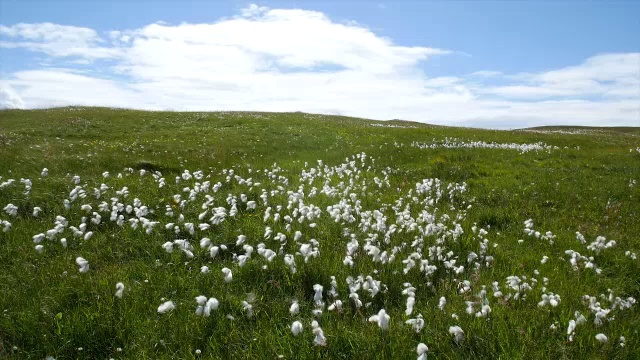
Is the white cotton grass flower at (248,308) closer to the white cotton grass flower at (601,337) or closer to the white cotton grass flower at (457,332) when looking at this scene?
the white cotton grass flower at (457,332)

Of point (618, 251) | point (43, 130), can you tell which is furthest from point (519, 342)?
point (43, 130)

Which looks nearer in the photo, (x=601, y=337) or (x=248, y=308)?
(x=601, y=337)

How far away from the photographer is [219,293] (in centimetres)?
503

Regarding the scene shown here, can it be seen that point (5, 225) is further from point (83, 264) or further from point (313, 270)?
point (313, 270)

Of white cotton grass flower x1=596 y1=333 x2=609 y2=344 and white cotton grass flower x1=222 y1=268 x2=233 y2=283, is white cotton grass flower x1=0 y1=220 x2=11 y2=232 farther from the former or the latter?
white cotton grass flower x1=596 y1=333 x2=609 y2=344

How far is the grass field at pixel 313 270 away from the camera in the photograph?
4137mm

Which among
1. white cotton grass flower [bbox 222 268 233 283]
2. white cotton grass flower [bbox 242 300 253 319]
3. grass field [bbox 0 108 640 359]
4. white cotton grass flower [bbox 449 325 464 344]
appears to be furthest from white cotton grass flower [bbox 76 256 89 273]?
white cotton grass flower [bbox 449 325 464 344]

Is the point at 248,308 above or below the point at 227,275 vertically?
below

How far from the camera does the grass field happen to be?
414cm

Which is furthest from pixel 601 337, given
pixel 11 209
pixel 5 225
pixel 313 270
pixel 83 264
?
pixel 11 209

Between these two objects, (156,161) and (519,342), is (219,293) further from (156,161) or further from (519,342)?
(156,161)

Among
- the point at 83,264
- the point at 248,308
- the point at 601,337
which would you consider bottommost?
the point at 248,308

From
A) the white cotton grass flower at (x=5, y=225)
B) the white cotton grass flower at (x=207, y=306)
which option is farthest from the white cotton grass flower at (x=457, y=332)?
the white cotton grass flower at (x=5, y=225)

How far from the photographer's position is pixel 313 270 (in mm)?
5684
